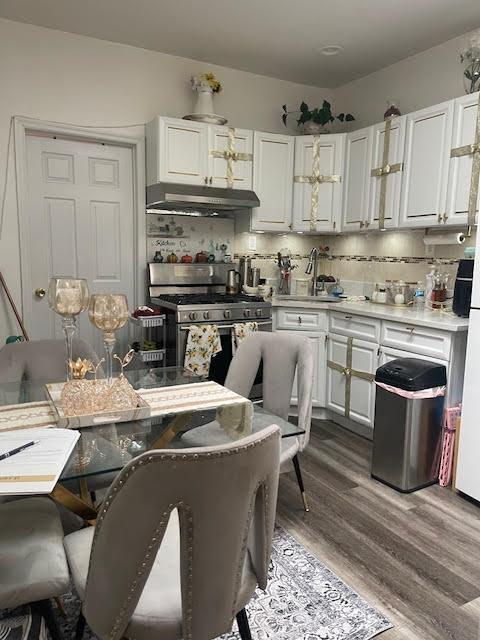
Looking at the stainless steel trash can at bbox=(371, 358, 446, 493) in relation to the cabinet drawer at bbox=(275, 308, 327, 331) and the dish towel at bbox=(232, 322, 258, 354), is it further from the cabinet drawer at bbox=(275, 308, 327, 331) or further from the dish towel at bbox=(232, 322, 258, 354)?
the dish towel at bbox=(232, 322, 258, 354)

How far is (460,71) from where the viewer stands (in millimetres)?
3391

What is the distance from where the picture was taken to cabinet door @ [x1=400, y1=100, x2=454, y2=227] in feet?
10.2

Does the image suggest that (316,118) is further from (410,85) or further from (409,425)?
(409,425)

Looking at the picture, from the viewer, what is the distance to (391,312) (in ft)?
10.6

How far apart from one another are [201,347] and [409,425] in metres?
1.53

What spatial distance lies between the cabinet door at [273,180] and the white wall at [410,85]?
0.77 m

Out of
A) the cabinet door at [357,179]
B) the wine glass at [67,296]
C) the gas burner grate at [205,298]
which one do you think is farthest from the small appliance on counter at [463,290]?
the wine glass at [67,296]

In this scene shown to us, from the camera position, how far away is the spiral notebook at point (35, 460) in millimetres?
1150

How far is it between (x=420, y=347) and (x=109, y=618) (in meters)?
2.41

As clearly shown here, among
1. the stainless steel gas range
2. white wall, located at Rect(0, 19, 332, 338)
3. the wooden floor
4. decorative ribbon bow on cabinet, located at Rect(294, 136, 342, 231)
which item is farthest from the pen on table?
decorative ribbon bow on cabinet, located at Rect(294, 136, 342, 231)

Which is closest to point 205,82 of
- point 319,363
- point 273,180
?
point 273,180

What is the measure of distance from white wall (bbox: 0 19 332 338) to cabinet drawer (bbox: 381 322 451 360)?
7.54 feet

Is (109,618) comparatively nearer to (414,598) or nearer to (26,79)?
(414,598)

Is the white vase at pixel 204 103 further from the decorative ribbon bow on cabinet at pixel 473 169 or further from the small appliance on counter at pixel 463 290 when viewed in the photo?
the small appliance on counter at pixel 463 290
